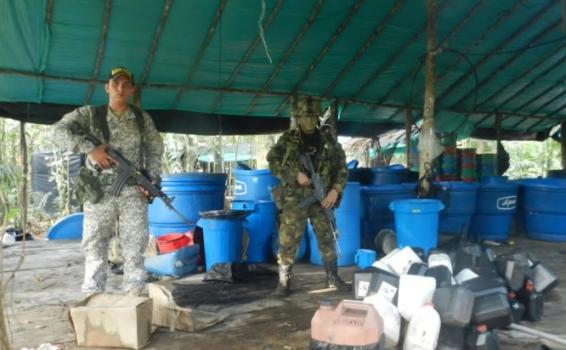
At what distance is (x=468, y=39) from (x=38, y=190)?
10857 mm

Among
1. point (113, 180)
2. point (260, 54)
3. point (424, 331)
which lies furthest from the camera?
point (260, 54)

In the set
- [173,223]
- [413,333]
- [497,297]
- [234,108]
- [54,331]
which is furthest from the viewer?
[234,108]

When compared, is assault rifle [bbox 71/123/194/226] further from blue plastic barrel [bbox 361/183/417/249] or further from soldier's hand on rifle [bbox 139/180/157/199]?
blue plastic barrel [bbox 361/183/417/249]

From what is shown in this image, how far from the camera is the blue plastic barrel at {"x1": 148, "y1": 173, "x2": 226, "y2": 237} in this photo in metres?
5.23

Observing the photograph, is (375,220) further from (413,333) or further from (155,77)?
(155,77)

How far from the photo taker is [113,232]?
128 inches

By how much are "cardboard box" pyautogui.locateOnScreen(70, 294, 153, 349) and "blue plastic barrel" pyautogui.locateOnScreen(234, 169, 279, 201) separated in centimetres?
262

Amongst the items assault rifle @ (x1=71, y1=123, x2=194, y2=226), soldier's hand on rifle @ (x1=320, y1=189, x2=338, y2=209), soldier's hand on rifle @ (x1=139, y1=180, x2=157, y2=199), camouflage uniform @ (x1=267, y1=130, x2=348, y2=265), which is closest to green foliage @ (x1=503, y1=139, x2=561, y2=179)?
camouflage uniform @ (x1=267, y1=130, x2=348, y2=265)

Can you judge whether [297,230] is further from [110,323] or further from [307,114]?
[110,323]

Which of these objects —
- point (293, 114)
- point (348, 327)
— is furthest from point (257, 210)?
point (348, 327)

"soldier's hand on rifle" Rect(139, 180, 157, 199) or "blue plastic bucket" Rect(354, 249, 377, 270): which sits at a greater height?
"soldier's hand on rifle" Rect(139, 180, 157, 199)

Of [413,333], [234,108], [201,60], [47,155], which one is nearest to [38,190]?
[47,155]

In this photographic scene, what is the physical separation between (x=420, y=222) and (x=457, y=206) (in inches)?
57.1

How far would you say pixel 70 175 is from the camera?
11414 mm
